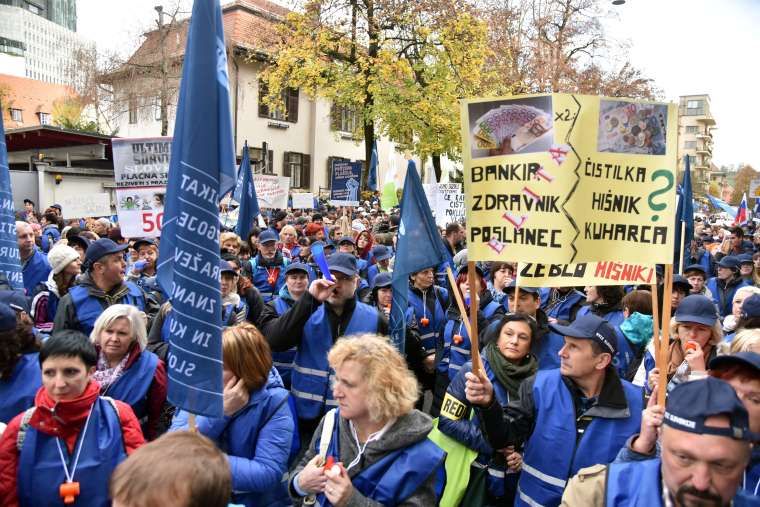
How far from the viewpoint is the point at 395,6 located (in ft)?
68.9

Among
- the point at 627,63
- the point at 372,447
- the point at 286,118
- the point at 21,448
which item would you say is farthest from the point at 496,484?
the point at 627,63

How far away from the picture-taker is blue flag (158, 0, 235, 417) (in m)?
2.58

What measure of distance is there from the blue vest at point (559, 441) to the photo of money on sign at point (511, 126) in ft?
4.26

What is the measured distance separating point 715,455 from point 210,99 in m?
2.47

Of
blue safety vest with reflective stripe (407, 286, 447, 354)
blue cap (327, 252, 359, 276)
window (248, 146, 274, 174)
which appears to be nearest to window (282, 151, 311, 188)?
window (248, 146, 274, 174)

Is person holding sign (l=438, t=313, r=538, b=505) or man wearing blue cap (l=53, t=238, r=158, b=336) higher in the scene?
man wearing blue cap (l=53, t=238, r=158, b=336)

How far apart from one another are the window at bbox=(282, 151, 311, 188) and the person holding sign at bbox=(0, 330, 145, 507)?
29994mm

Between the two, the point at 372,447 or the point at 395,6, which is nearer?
the point at 372,447

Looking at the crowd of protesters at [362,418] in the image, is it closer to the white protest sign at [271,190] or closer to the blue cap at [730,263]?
the blue cap at [730,263]

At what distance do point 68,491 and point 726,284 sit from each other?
9.28m

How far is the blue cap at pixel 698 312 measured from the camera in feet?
13.1

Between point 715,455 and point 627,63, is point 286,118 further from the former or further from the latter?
point 715,455

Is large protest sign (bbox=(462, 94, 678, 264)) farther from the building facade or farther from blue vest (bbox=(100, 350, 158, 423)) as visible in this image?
the building facade

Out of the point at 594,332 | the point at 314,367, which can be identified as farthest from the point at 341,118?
the point at 594,332
